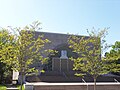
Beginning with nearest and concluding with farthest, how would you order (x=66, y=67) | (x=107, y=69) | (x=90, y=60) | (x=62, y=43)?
(x=90, y=60) → (x=107, y=69) → (x=66, y=67) → (x=62, y=43)

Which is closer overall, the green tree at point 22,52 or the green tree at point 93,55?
the green tree at point 22,52

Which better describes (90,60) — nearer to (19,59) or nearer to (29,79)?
(19,59)

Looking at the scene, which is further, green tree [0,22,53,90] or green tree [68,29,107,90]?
green tree [68,29,107,90]

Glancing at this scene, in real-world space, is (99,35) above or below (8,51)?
above

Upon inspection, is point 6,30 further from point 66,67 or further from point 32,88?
point 66,67

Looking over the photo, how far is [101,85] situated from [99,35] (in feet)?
13.9

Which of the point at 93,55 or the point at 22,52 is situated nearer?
the point at 22,52

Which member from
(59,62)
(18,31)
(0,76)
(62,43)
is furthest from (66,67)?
(18,31)

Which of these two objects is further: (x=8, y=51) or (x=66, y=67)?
(x=66, y=67)

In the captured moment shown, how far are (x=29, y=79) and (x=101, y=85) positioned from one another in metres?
12.1

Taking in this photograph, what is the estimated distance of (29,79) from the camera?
24.1m

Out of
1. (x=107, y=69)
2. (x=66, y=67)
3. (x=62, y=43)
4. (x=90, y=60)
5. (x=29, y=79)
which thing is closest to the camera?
(x=90, y=60)

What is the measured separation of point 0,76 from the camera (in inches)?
1085

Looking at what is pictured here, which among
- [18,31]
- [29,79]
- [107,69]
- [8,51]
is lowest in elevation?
[29,79]
